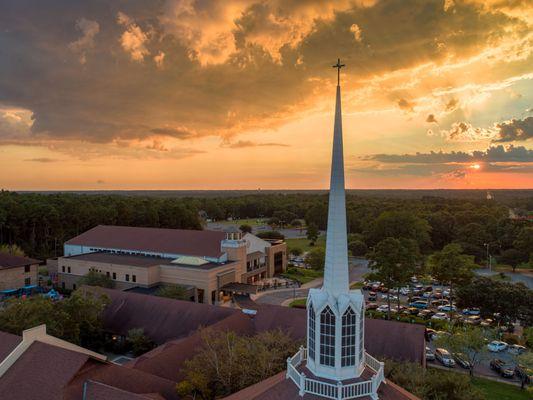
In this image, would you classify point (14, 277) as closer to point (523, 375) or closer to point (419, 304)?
point (419, 304)

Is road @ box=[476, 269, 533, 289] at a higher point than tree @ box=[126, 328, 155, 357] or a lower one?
lower

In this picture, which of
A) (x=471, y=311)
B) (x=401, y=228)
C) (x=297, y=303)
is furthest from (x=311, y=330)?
(x=401, y=228)

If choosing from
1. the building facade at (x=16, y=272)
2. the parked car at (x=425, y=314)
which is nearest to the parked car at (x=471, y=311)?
the parked car at (x=425, y=314)

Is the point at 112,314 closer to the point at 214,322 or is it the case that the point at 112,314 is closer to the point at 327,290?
the point at 214,322

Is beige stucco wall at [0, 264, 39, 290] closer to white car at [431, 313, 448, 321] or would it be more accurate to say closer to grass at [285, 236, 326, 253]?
white car at [431, 313, 448, 321]

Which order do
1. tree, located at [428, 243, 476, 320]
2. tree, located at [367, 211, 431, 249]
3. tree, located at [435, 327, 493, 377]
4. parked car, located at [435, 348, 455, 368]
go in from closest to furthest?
tree, located at [435, 327, 493, 377]
parked car, located at [435, 348, 455, 368]
tree, located at [428, 243, 476, 320]
tree, located at [367, 211, 431, 249]

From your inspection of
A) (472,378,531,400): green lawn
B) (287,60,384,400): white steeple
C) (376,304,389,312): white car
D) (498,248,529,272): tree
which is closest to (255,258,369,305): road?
(376,304,389,312): white car
